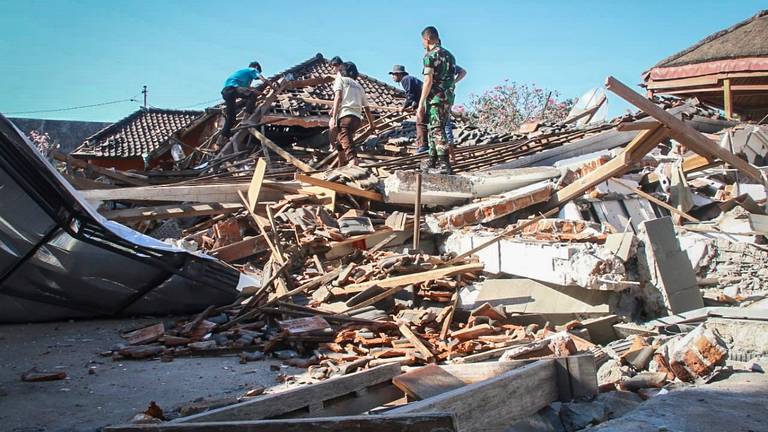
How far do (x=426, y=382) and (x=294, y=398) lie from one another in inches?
27.8

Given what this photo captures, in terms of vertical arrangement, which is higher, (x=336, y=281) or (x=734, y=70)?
(x=734, y=70)

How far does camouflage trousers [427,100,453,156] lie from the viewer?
8.41 metres

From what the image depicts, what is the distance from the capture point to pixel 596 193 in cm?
786

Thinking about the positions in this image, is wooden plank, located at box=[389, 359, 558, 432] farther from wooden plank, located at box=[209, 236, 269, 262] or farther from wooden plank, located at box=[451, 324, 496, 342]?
wooden plank, located at box=[209, 236, 269, 262]

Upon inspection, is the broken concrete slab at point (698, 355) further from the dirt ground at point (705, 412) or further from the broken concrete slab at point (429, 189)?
the broken concrete slab at point (429, 189)

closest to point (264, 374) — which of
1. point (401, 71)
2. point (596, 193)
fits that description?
point (596, 193)

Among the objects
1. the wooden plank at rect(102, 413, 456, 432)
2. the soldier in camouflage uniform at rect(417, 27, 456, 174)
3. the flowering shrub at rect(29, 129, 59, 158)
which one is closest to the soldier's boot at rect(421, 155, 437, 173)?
the soldier in camouflage uniform at rect(417, 27, 456, 174)

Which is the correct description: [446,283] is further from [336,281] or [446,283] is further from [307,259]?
[307,259]

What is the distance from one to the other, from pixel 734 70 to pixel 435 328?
39.1ft

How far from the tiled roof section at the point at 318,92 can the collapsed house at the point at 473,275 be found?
5075 mm

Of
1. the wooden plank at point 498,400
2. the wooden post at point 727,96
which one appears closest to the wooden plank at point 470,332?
the wooden plank at point 498,400

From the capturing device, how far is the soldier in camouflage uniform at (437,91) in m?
8.28

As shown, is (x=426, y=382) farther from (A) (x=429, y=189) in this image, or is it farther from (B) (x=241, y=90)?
Result: (B) (x=241, y=90)

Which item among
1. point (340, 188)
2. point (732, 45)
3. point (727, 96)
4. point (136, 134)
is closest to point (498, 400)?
point (340, 188)
